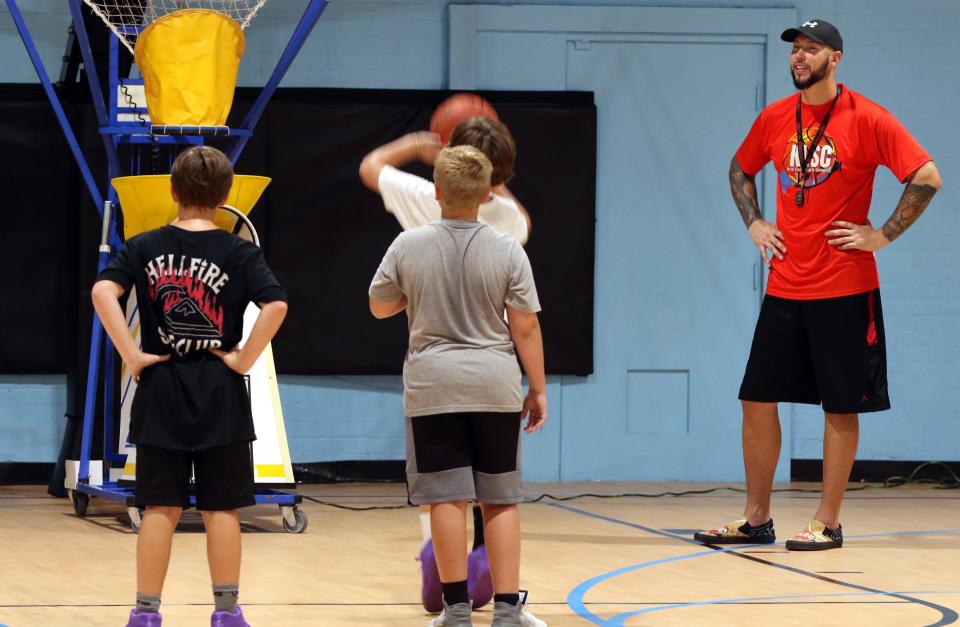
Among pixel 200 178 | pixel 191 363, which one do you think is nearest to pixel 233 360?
pixel 191 363

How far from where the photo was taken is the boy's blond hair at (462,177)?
395 centimetres

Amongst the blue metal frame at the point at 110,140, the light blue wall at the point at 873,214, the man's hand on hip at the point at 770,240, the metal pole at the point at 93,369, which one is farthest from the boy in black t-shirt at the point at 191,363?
the light blue wall at the point at 873,214

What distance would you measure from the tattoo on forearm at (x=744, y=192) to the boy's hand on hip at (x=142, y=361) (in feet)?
9.87

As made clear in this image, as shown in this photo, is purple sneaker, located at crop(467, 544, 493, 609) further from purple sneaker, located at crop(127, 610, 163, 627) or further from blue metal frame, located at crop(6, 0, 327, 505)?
blue metal frame, located at crop(6, 0, 327, 505)

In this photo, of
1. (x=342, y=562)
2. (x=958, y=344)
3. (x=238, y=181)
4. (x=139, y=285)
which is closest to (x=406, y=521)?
(x=342, y=562)

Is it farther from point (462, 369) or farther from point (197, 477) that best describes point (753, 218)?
point (197, 477)

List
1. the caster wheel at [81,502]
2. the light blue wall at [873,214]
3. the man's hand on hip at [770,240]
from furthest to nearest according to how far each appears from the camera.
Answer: the light blue wall at [873,214]
the caster wheel at [81,502]
the man's hand on hip at [770,240]

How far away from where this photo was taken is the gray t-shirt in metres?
3.90

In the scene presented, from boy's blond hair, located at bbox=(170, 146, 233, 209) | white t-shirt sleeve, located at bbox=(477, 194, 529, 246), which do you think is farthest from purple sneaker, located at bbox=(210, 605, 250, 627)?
white t-shirt sleeve, located at bbox=(477, 194, 529, 246)

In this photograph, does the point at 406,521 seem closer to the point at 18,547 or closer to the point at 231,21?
the point at 18,547

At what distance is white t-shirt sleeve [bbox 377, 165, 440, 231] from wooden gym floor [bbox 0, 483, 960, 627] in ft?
3.89

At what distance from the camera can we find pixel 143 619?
376 cm

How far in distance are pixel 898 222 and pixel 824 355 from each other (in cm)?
59

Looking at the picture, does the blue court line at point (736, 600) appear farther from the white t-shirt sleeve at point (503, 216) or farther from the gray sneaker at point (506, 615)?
the white t-shirt sleeve at point (503, 216)
